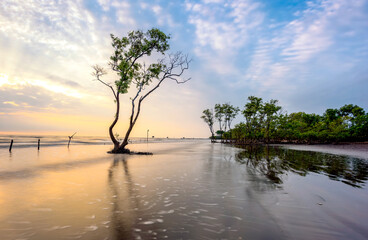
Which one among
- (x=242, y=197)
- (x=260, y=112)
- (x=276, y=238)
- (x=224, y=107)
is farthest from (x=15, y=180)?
(x=224, y=107)

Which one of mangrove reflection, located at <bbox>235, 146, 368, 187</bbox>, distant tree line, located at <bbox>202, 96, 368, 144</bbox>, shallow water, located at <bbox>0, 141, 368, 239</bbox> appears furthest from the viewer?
distant tree line, located at <bbox>202, 96, 368, 144</bbox>

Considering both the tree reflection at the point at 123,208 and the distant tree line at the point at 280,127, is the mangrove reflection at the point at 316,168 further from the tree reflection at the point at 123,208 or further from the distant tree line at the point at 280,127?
the distant tree line at the point at 280,127

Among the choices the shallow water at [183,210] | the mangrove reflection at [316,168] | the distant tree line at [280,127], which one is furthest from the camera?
the distant tree line at [280,127]

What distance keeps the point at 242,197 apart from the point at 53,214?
19.9 ft

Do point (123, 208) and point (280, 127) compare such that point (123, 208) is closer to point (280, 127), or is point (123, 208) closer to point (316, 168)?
point (316, 168)

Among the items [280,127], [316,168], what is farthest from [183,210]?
[280,127]

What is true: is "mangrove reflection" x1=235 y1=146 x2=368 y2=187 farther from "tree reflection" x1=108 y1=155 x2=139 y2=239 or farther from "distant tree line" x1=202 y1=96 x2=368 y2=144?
"distant tree line" x1=202 y1=96 x2=368 y2=144

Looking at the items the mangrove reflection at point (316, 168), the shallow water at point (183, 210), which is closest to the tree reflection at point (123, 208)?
the shallow water at point (183, 210)

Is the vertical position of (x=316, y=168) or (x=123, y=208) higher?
(x=123, y=208)

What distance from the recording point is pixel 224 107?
74.9 meters

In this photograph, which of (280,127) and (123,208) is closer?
(123,208)

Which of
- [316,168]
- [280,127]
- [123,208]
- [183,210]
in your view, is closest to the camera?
[183,210]

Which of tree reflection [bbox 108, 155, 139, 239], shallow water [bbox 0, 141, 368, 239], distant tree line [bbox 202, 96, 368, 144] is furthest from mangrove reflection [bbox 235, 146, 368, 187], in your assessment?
distant tree line [bbox 202, 96, 368, 144]

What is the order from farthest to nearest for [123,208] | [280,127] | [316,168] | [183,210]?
[280,127] → [316,168] → [123,208] → [183,210]
